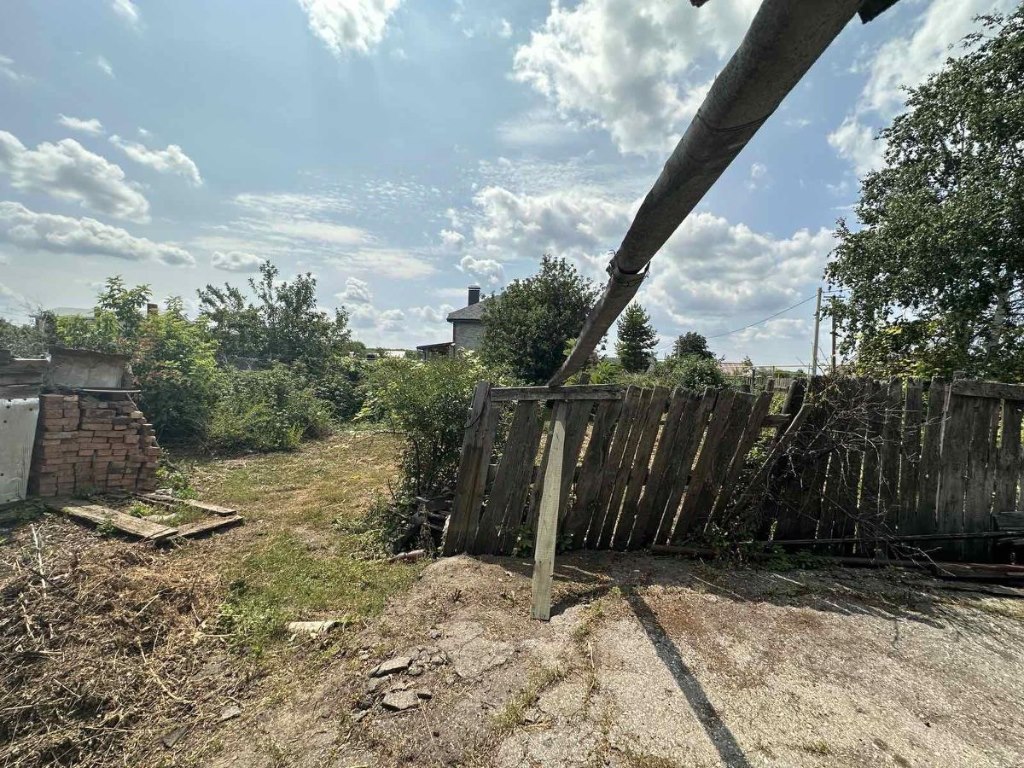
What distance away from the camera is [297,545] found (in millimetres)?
4859

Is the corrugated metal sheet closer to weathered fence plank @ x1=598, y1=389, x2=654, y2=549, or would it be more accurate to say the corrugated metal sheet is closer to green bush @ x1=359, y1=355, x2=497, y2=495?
green bush @ x1=359, y1=355, x2=497, y2=495

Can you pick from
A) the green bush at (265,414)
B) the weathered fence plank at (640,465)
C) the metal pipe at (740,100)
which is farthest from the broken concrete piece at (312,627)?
the green bush at (265,414)

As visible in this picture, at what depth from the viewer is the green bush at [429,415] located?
4945 millimetres

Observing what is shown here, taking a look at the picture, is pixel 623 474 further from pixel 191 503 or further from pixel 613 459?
pixel 191 503

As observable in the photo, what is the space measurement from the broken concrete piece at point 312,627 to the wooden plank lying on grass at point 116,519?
9.16 ft

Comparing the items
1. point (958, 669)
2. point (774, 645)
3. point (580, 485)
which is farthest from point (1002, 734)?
point (580, 485)

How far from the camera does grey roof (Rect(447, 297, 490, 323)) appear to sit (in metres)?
30.7

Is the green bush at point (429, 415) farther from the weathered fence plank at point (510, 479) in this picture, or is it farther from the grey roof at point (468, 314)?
the grey roof at point (468, 314)

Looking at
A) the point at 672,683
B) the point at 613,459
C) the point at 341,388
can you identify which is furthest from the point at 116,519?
the point at 341,388

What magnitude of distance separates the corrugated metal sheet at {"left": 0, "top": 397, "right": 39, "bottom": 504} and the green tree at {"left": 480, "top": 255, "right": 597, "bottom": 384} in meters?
12.9

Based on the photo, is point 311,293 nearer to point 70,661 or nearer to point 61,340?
point 61,340

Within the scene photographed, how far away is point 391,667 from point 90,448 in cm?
700

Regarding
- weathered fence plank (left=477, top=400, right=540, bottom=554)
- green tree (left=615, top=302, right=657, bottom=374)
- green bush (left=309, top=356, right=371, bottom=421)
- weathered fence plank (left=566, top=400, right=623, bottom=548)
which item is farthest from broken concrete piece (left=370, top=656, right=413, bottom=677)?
green tree (left=615, top=302, right=657, bottom=374)

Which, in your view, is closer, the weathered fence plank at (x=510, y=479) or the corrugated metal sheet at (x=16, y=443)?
the weathered fence plank at (x=510, y=479)
